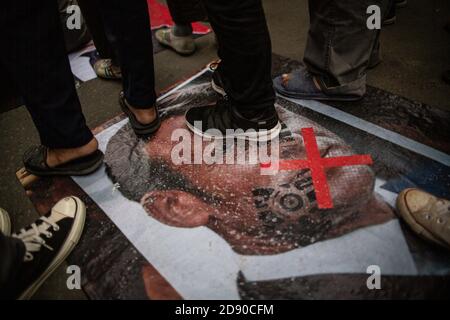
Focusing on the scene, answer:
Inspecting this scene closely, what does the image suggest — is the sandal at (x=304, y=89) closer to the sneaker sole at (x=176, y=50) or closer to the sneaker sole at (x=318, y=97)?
the sneaker sole at (x=318, y=97)

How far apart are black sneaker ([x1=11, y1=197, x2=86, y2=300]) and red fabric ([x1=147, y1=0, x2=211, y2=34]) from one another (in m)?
1.35

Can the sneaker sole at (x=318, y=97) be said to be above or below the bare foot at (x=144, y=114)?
below

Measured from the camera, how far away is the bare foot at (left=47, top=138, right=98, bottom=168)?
945 millimetres

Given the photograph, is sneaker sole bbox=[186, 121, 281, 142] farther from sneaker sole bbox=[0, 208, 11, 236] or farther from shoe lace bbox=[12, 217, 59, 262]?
sneaker sole bbox=[0, 208, 11, 236]

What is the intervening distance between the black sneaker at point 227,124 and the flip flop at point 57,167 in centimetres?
39

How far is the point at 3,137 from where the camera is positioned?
3.83 ft

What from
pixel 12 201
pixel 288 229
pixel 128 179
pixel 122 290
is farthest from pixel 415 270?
pixel 12 201

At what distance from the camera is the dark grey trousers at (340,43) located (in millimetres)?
984

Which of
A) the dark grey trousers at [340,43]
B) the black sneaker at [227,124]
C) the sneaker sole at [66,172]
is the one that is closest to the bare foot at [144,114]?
the black sneaker at [227,124]

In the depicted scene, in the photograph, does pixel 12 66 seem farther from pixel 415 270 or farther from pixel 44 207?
pixel 415 270

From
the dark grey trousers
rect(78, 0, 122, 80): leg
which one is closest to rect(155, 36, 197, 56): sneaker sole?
rect(78, 0, 122, 80): leg

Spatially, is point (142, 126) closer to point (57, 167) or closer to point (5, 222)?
point (57, 167)

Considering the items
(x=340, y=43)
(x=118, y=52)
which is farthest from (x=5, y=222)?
(x=340, y=43)
